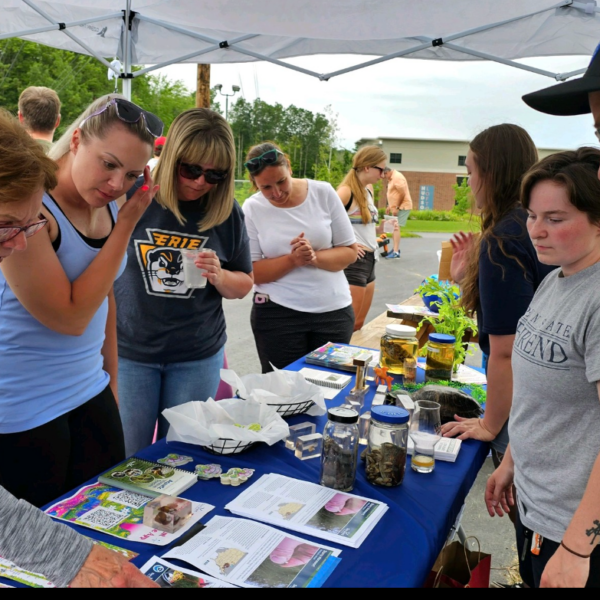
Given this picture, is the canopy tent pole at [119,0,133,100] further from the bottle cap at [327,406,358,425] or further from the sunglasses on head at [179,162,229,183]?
the bottle cap at [327,406,358,425]

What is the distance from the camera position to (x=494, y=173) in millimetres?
1862

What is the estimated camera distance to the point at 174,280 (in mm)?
2141

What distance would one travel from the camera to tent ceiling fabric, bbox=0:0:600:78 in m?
3.58

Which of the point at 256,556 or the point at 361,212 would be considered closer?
the point at 256,556

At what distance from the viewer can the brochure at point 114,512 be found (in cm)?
120

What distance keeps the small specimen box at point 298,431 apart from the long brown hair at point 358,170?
3187 millimetres

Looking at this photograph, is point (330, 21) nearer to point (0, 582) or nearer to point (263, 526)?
point (263, 526)

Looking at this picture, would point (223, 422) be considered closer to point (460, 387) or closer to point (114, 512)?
point (114, 512)

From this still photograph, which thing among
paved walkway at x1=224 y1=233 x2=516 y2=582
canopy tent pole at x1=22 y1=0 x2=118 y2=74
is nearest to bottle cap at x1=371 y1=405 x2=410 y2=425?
paved walkway at x1=224 y1=233 x2=516 y2=582

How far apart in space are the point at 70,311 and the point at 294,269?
1533mm

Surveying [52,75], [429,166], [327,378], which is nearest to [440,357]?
[327,378]

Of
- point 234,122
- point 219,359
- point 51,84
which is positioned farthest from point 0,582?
point 234,122

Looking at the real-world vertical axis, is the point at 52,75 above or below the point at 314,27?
above

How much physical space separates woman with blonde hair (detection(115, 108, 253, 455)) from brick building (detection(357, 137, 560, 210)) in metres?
48.9
